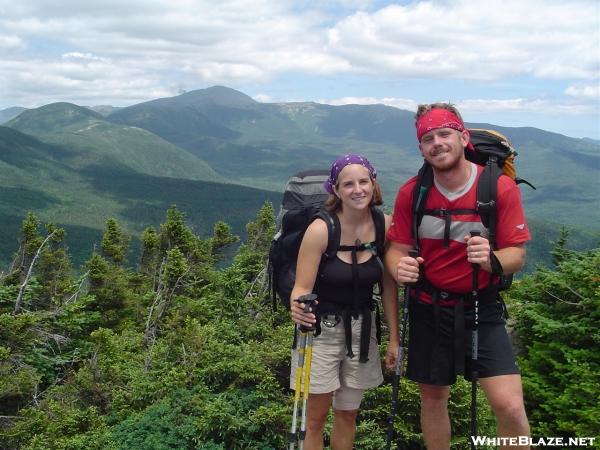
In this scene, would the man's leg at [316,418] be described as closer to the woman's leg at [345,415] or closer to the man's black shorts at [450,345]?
the woman's leg at [345,415]

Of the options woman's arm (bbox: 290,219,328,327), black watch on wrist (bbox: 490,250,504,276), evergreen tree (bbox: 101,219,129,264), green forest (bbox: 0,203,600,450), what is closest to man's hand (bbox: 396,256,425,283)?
black watch on wrist (bbox: 490,250,504,276)

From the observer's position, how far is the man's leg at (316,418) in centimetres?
520

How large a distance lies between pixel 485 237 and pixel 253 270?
19670 mm

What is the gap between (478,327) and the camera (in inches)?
181

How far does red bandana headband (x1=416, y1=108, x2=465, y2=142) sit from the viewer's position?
14.6 ft

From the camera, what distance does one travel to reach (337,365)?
5.19 m

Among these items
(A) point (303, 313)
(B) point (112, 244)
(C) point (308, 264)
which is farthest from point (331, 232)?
(B) point (112, 244)

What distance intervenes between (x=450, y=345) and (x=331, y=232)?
1.48m

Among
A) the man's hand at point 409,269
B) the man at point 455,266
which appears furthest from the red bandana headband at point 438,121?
the man's hand at point 409,269

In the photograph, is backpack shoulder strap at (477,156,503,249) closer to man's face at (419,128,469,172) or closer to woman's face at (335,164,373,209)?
man's face at (419,128,469,172)

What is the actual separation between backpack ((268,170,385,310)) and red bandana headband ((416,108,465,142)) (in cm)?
96

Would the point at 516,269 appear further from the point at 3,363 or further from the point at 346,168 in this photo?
the point at 3,363

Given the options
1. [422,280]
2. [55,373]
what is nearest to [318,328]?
[422,280]

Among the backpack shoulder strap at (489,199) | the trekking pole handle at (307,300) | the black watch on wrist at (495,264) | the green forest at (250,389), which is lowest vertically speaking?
the green forest at (250,389)
